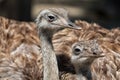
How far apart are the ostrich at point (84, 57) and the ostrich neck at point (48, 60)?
0.70ft

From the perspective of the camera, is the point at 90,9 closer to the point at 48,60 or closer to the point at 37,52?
the point at 37,52

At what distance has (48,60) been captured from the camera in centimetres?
727

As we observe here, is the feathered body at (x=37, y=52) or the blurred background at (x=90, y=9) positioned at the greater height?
the blurred background at (x=90, y=9)

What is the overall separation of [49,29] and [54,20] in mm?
119

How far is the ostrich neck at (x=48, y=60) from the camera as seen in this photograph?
285 inches

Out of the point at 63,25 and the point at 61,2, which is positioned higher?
the point at 61,2

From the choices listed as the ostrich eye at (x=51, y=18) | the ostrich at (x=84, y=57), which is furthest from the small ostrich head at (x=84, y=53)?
the ostrich eye at (x=51, y=18)

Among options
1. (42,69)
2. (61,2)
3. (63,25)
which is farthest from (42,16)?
(61,2)

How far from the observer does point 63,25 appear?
712cm

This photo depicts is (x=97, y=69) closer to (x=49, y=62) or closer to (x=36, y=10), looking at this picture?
(x=49, y=62)

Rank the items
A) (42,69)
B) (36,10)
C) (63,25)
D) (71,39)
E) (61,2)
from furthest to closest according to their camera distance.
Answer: (61,2) → (36,10) → (71,39) → (42,69) → (63,25)

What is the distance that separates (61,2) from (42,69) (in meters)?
9.72

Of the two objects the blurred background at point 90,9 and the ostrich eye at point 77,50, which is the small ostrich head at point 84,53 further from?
the blurred background at point 90,9

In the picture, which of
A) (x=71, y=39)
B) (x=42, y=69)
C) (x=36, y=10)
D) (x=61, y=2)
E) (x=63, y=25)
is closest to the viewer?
(x=63, y=25)
